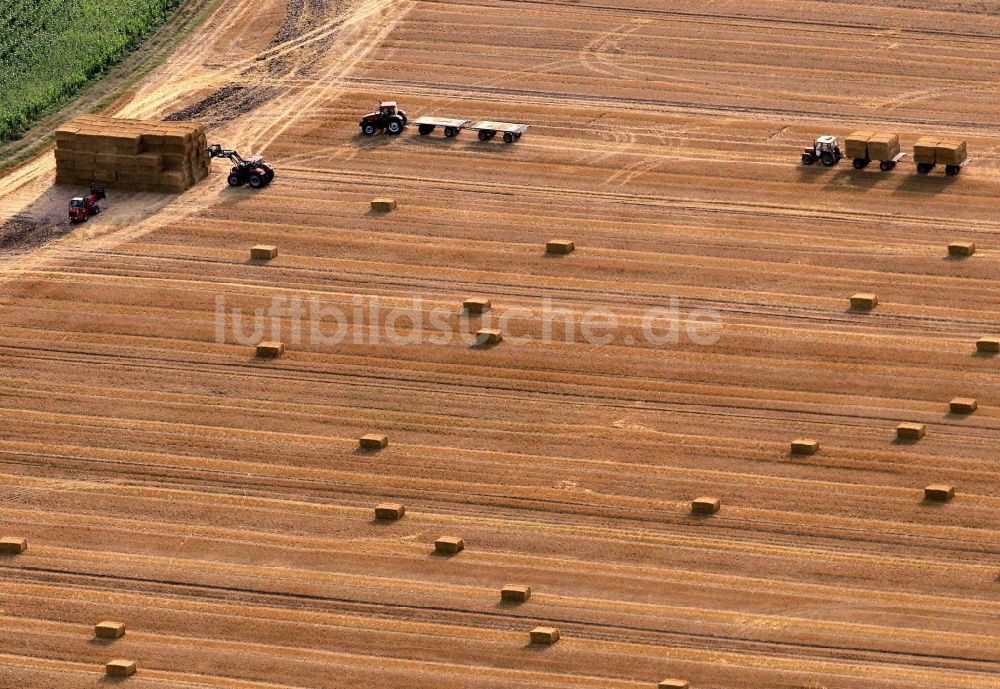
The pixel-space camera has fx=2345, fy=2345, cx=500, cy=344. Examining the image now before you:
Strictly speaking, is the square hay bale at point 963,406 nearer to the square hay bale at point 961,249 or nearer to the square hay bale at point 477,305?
the square hay bale at point 961,249

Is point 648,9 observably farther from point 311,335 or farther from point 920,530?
point 920,530

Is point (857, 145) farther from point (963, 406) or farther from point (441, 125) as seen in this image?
point (963, 406)

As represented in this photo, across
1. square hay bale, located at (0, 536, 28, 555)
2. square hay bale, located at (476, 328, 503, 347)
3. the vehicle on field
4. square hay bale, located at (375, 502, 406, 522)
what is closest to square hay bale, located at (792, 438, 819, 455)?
square hay bale, located at (476, 328, 503, 347)

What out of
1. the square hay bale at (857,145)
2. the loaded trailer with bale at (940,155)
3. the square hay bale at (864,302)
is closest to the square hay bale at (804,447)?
the square hay bale at (864,302)

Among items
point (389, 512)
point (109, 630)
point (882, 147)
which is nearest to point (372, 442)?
point (389, 512)

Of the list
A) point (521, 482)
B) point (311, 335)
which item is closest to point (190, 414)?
point (311, 335)

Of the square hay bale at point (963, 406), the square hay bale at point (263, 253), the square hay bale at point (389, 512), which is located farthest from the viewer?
the square hay bale at point (263, 253)

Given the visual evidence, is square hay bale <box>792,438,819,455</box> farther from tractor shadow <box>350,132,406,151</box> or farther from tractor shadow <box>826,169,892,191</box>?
tractor shadow <box>350,132,406,151</box>
